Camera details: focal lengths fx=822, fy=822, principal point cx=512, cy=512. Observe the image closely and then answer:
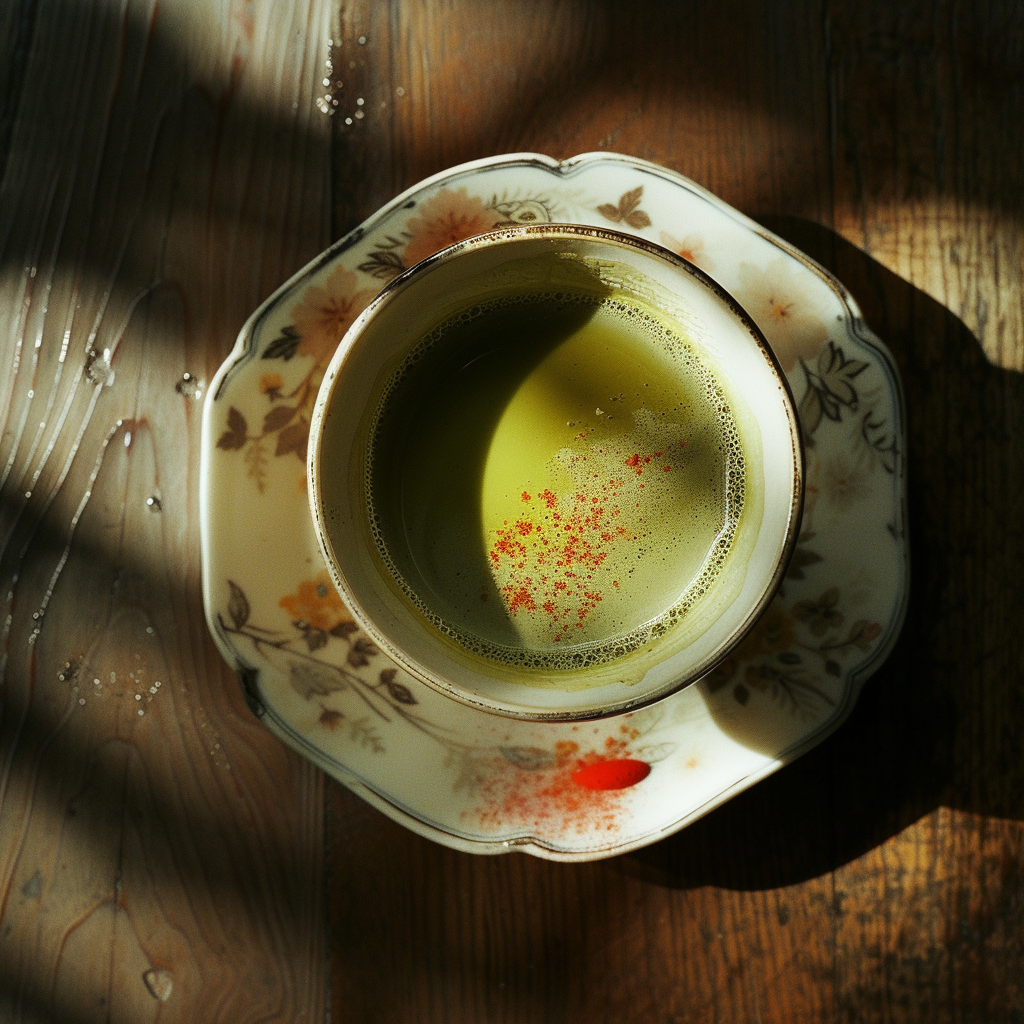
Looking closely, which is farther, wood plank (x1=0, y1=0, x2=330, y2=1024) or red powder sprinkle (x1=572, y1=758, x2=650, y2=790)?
wood plank (x1=0, y1=0, x2=330, y2=1024)

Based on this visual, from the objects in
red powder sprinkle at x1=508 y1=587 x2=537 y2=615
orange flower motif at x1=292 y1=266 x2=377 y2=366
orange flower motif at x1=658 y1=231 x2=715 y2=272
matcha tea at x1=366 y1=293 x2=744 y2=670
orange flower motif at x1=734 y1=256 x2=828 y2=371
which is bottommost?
red powder sprinkle at x1=508 y1=587 x2=537 y2=615

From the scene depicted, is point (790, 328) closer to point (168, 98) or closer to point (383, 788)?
point (383, 788)

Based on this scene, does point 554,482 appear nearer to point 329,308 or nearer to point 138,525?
point 329,308

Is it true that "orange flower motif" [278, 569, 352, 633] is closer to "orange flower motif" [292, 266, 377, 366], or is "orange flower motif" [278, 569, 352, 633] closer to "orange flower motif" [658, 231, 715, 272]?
"orange flower motif" [292, 266, 377, 366]

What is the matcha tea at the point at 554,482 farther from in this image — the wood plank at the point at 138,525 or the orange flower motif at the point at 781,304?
the wood plank at the point at 138,525

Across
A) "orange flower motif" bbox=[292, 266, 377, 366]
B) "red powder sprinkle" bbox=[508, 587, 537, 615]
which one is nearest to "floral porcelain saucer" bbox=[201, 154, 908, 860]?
"orange flower motif" bbox=[292, 266, 377, 366]

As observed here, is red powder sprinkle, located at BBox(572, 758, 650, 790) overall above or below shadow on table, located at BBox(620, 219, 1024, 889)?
below

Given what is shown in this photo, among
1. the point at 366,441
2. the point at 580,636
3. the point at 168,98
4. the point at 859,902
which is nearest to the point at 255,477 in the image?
the point at 366,441

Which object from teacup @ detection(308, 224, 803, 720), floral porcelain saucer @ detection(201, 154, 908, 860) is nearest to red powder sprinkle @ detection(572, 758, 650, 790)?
floral porcelain saucer @ detection(201, 154, 908, 860)

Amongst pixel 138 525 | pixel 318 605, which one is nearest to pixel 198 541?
pixel 138 525
